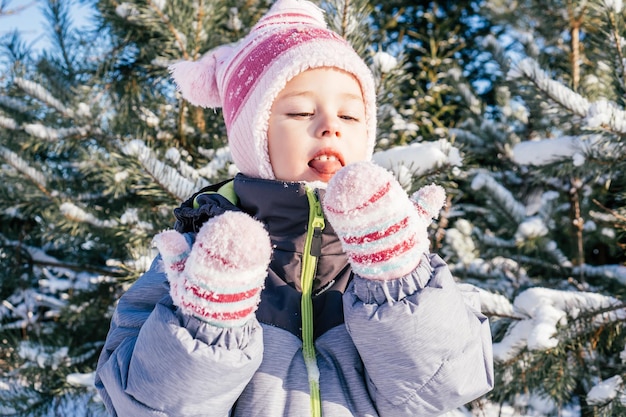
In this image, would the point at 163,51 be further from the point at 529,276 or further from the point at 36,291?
the point at 529,276

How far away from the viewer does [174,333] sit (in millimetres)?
791

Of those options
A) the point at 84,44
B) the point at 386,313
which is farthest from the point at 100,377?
the point at 84,44

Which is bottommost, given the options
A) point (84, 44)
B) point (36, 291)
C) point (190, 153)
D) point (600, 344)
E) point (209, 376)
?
point (36, 291)

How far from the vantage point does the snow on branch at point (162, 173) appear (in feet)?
6.38

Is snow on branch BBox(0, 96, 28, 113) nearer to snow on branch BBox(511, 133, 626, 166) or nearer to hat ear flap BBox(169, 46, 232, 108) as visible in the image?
hat ear flap BBox(169, 46, 232, 108)

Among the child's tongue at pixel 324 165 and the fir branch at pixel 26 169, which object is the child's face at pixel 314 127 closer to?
the child's tongue at pixel 324 165

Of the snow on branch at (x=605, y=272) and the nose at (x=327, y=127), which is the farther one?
the snow on branch at (x=605, y=272)

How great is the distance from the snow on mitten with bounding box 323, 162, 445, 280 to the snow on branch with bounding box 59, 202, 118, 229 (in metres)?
1.71

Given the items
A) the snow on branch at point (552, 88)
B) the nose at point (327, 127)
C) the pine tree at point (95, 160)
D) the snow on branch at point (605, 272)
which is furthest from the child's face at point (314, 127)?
the snow on branch at point (605, 272)

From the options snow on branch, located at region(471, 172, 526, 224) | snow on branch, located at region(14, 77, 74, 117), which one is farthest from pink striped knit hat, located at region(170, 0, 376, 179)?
snow on branch, located at region(471, 172, 526, 224)

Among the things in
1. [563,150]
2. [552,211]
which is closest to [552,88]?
[563,150]

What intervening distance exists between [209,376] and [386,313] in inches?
10.9

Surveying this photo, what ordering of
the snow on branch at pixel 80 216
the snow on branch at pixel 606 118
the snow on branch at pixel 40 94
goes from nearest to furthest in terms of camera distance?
the snow on branch at pixel 606 118 → the snow on branch at pixel 80 216 → the snow on branch at pixel 40 94

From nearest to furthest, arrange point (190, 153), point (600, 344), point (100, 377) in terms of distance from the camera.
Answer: point (100, 377), point (600, 344), point (190, 153)
